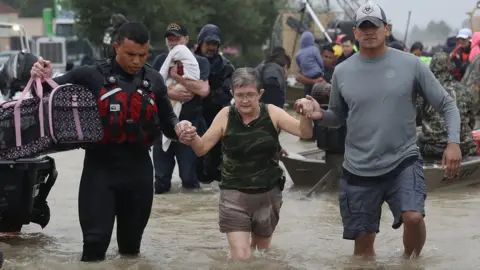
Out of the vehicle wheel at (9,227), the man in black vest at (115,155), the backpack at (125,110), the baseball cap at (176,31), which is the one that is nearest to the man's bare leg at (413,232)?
the man in black vest at (115,155)

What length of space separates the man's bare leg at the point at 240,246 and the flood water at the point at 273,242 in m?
0.09

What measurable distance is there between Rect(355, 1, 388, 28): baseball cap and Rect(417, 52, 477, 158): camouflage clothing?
4551 millimetres

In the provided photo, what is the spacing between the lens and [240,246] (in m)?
6.58

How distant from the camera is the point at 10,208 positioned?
796 cm

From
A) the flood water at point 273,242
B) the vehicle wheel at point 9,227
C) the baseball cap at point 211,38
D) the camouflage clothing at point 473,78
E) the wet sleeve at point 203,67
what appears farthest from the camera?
the camouflage clothing at point 473,78

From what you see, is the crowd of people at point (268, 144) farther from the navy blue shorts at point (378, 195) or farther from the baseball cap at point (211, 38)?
the baseball cap at point (211, 38)

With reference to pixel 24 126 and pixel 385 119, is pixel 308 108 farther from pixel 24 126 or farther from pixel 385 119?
pixel 24 126

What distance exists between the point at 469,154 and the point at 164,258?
17.1 ft

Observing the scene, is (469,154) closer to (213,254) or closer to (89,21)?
(213,254)

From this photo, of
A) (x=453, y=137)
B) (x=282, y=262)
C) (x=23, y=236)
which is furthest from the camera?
(x=23, y=236)

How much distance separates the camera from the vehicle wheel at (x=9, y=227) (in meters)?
8.19

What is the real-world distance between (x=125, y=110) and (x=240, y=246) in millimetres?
1161

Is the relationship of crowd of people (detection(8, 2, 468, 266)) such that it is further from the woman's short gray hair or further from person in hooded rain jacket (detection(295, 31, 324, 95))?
person in hooded rain jacket (detection(295, 31, 324, 95))

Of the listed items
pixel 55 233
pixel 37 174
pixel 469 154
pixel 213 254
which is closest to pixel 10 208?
pixel 37 174
